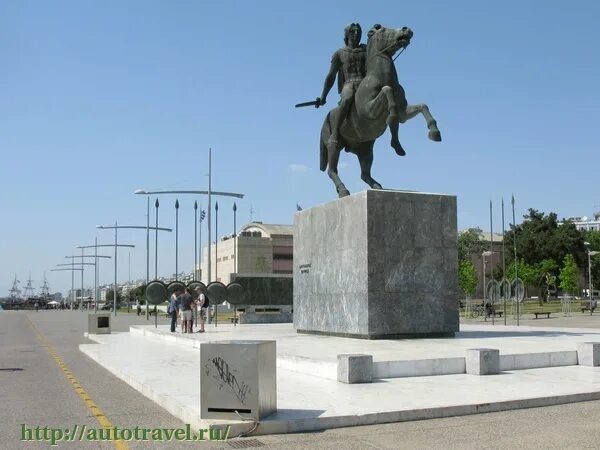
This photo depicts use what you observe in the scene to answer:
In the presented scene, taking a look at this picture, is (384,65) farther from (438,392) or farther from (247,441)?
(247,441)

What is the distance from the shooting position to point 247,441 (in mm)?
8445

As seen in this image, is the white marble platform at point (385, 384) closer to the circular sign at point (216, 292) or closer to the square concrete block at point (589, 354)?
the square concrete block at point (589, 354)

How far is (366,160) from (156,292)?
1485 cm

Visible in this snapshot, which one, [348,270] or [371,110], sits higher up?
[371,110]

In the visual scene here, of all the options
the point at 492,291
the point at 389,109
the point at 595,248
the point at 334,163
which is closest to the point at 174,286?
the point at 334,163

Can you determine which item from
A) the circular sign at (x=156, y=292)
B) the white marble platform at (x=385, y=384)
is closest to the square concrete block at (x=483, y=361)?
the white marble platform at (x=385, y=384)

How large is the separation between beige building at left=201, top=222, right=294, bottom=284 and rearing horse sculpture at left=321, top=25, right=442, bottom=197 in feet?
362

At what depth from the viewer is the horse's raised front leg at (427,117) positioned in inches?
675

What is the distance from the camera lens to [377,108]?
18.3 meters

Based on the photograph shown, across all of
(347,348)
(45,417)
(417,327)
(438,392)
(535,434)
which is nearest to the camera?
(535,434)

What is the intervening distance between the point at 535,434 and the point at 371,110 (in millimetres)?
11363

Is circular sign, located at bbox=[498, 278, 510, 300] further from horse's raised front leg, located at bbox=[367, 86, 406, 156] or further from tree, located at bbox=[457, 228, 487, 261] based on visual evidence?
tree, located at bbox=[457, 228, 487, 261]

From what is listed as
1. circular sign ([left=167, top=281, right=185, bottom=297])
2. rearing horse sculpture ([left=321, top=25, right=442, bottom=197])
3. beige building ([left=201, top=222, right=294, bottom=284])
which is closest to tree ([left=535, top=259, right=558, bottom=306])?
beige building ([left=201, top=222, right=294, bottom=284])

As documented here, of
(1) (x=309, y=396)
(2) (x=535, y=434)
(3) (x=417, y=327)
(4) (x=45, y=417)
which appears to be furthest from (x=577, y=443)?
(3) (x=417, y=327)
